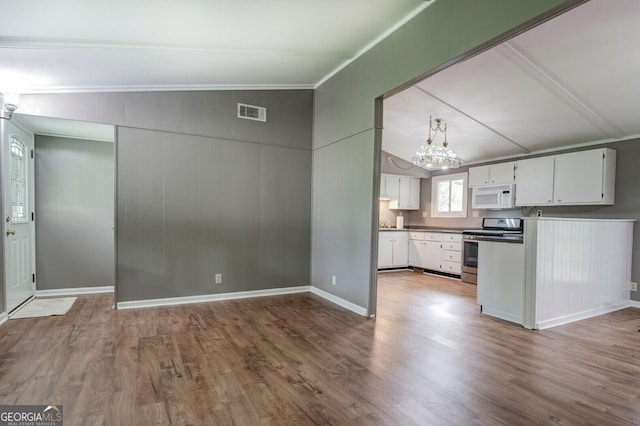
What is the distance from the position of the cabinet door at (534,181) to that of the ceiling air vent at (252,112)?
4545mm

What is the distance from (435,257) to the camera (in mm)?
7074

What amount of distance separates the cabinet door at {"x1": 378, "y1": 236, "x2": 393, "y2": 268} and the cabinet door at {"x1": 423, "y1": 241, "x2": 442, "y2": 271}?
753 mm

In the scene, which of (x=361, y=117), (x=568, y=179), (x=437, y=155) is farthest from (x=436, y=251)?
(x=361, y=117)

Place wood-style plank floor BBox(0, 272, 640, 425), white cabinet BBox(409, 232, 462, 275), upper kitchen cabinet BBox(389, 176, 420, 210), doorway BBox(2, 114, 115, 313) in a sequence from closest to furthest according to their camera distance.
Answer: wood-style plank floor BBox(0, 272, 640, 425)
doorway BBox(2, 114, 115, 313)
white cabinet BBox(409, 232, 462, 275)
upper kitchen cabinet BBox(389, 176, 420, 210)

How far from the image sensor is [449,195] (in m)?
7.55

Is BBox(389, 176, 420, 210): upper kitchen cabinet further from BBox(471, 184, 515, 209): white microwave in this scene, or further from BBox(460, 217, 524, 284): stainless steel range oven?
BBox(460, 217, 524, 284): stainless steel range oven

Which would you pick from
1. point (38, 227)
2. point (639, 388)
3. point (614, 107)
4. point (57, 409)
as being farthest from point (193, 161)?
point (614, 107)

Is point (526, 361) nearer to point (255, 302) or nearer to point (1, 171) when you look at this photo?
point (255, 302)

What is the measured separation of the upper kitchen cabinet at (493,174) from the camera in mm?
6047

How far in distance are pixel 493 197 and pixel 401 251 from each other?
2.26 m

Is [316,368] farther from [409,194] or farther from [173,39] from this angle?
[409,194]

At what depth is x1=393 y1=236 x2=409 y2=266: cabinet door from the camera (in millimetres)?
7486

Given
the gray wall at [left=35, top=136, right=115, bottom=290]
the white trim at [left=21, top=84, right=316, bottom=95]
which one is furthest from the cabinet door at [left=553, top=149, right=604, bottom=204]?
the gray wall at [left=35, top=136, right=115, bottom=290]

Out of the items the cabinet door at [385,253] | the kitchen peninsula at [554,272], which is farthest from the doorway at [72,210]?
the kitchen peninsula at [554,272]
